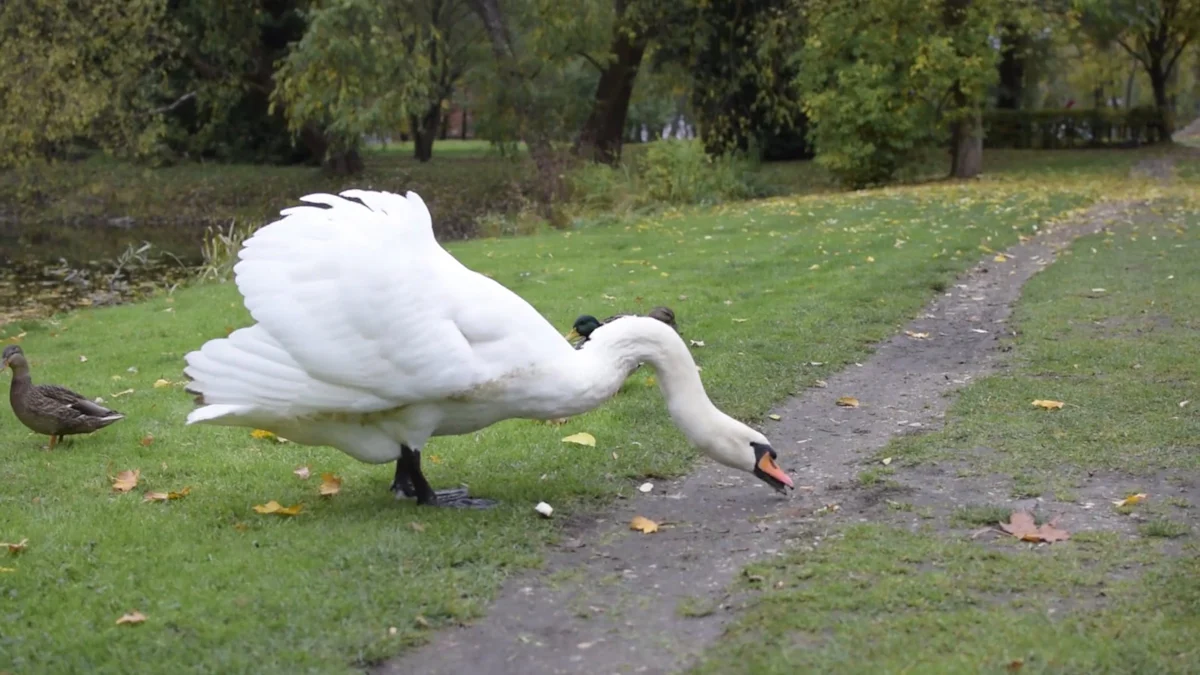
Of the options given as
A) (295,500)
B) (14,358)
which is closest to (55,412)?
(14,358)

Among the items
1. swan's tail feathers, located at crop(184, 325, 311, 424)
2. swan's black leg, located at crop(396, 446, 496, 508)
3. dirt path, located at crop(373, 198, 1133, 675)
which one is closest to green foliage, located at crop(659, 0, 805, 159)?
dirt path, located at crop(373, 198, 1133, 675)

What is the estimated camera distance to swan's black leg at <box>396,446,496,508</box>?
6070 mm

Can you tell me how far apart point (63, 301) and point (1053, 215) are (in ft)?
51.9

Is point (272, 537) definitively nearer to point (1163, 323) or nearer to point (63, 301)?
point (1163, 323)

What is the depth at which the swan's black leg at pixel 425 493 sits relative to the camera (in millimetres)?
6070

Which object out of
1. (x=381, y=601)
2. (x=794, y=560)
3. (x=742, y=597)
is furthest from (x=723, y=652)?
(x=381, y=601)

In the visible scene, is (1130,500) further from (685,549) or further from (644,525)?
(644,525)

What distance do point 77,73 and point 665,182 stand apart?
1226 cm

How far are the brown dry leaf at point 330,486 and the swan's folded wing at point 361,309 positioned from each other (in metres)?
0.96

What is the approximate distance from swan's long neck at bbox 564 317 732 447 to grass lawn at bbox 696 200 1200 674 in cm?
83

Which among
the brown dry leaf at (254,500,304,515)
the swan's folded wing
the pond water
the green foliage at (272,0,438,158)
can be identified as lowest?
the pond water

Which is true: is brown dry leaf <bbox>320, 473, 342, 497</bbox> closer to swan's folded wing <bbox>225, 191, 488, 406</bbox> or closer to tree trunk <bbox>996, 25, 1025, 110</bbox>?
swan's folded wing <bbox>225, 191, 488, 406</bbox>

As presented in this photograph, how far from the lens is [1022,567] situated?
16.5 ft

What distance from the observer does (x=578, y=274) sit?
602 inches
